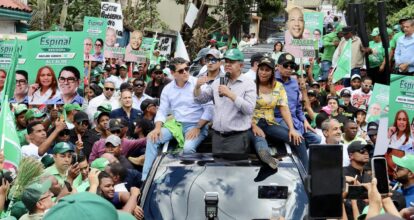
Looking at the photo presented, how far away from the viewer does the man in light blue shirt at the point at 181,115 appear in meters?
8.50

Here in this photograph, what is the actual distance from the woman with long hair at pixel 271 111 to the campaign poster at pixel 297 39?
263 inches

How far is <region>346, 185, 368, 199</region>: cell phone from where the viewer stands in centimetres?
519

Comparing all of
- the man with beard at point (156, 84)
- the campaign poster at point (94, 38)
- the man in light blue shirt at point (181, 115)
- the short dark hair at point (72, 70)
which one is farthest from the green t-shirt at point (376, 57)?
the man in light blue shirt at point (181, 115)

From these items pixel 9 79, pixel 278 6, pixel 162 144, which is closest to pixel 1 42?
pixel 9 79

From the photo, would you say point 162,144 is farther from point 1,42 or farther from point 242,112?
point 1,42

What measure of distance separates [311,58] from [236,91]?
7.66 metres

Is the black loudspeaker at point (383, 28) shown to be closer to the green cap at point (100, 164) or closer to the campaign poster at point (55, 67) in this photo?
the campaign poster at point (55, 67)

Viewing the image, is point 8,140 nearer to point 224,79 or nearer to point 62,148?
point 62,148

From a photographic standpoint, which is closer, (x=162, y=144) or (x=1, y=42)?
(x=162, y=144)

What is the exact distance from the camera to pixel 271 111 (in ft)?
28.4

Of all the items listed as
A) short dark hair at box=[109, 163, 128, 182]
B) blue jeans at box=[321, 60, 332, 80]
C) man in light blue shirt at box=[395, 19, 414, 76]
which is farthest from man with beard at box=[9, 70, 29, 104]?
blue jeans at box=[321, 60, 332, 80]

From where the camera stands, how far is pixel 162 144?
28.1 feet

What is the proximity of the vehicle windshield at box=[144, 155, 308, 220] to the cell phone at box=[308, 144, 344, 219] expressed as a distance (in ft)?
7.45

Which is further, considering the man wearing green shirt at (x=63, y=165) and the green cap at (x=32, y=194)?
the man wearing green shirt at (x=63, y=165)
